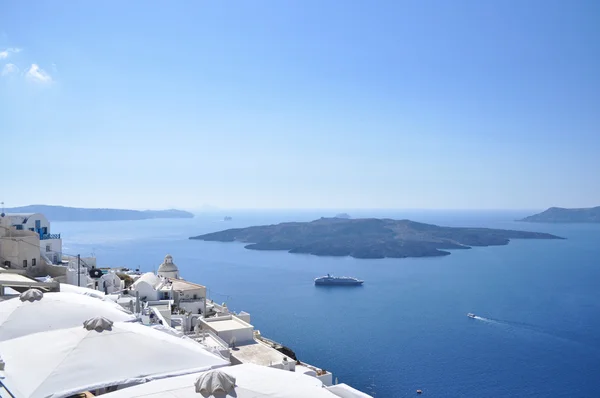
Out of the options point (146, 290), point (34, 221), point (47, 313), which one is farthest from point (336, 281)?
point (47, 313)

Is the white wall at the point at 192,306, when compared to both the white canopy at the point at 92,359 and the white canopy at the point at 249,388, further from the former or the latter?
the white canopy at the point at 249,388

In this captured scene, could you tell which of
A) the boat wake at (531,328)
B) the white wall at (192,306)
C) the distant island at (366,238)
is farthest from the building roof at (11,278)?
A: the distant island at (366,238)

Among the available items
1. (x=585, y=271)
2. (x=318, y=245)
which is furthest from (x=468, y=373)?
(x=318, y=245)

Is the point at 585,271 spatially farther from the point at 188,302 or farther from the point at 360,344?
the point at 188,302

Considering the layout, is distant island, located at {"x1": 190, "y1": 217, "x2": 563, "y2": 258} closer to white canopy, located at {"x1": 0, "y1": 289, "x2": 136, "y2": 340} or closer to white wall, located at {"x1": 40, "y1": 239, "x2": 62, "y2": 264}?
white wall, located at {"x1": 40, "y1": 239, "x2": 62, "y2": 264}

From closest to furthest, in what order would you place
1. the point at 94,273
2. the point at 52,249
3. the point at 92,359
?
the point at 92,359
the point at 94,273
the point at 52,249

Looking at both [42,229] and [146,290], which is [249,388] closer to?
[146,290]

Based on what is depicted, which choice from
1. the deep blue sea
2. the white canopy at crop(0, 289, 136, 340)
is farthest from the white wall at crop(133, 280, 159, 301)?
the deep blue sea
